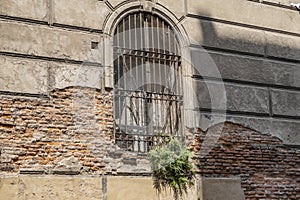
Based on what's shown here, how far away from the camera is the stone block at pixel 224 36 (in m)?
8.82

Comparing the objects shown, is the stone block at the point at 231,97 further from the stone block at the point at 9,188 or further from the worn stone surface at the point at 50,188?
the stone block at the point at 9,188

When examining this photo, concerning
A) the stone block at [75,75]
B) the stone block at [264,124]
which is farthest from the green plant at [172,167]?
the stone block at [75,75]

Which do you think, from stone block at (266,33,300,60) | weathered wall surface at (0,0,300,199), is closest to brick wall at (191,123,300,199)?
weathered wall surface at (0,0,300,199)

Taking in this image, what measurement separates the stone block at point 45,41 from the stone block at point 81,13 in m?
0.15

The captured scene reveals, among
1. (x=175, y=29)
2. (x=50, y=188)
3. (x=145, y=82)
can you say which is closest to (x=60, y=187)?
(x=50, y=188)

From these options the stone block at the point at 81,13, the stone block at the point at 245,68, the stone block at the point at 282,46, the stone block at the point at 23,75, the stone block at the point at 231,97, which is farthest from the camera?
the stone block at the point at 282,46

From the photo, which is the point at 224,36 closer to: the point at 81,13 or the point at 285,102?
the point at 285,102

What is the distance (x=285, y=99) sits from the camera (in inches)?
371

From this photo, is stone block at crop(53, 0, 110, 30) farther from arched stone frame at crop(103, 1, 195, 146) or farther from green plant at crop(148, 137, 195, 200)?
green plant at crop(148, 137, 195, 200)

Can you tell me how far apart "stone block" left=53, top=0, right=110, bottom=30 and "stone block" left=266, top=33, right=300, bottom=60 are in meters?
2.83

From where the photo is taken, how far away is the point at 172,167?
26.5ft

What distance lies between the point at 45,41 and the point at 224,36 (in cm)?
286

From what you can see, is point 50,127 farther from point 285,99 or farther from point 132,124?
point 285,99

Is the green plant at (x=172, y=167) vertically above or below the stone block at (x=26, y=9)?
below
